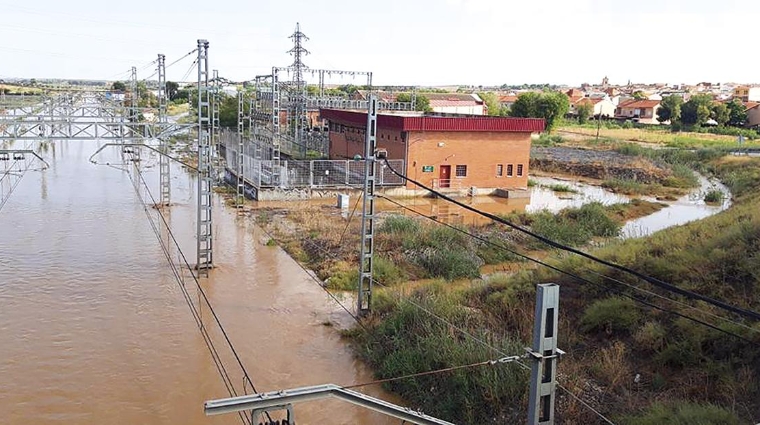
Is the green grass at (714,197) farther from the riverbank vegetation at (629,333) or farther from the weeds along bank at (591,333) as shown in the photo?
the riverbank vegetation at (629,333)

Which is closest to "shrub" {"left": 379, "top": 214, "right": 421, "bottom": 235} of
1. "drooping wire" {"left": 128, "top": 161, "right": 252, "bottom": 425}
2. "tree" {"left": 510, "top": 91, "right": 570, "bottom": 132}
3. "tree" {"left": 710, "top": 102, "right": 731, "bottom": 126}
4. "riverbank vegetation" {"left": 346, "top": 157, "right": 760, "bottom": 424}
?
"riverbank vegetation" {"left": 346, "top": 157, "right": 760, "bottom": 424}

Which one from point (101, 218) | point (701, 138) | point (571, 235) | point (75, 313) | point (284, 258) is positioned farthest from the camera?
point (701, 138)

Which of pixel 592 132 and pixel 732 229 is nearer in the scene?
pixel 732 229

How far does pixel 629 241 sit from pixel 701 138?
187 feet

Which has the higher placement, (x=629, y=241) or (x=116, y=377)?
(x=629, y=241)

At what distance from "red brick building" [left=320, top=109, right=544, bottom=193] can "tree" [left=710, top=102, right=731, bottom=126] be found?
5530cm

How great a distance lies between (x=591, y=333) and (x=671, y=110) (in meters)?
81.8

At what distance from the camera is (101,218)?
2731 cm

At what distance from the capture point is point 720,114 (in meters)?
81.5

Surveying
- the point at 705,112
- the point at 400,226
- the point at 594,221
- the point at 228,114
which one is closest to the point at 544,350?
the point at 400,226

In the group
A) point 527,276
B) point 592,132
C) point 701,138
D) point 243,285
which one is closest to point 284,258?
point 243,285

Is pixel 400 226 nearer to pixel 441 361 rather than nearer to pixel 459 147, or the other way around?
pixel 441 361

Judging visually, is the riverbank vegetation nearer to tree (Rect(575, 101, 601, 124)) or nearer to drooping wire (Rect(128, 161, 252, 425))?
drooping wire (Rect(128, 161, 252, 425))

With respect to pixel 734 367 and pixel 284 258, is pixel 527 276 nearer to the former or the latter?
pixel 734 367
